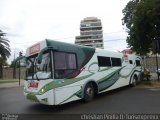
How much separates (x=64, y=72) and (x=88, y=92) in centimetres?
211

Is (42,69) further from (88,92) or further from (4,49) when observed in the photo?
(4,49)

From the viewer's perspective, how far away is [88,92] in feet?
33.1

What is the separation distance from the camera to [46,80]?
8.02m

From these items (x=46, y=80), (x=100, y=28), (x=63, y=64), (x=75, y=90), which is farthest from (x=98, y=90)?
(x=100, y=28)

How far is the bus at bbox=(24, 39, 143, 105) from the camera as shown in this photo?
8094 millimetres

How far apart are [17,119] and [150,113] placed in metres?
4.87

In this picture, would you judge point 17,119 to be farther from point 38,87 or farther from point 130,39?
point 130,39

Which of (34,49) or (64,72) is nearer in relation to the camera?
(64,72)

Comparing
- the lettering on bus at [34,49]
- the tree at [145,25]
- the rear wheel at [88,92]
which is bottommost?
the rear wheel at [88,92]

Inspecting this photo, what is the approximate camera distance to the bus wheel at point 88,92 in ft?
32.3

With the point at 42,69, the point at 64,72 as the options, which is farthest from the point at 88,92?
the point at 42,69

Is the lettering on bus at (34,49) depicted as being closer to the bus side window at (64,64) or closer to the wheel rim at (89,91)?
the bus side window at (64,64)

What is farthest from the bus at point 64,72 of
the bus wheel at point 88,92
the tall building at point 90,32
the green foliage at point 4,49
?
the tall building at point 90,32

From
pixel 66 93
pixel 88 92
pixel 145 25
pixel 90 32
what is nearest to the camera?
pixel 66 93
